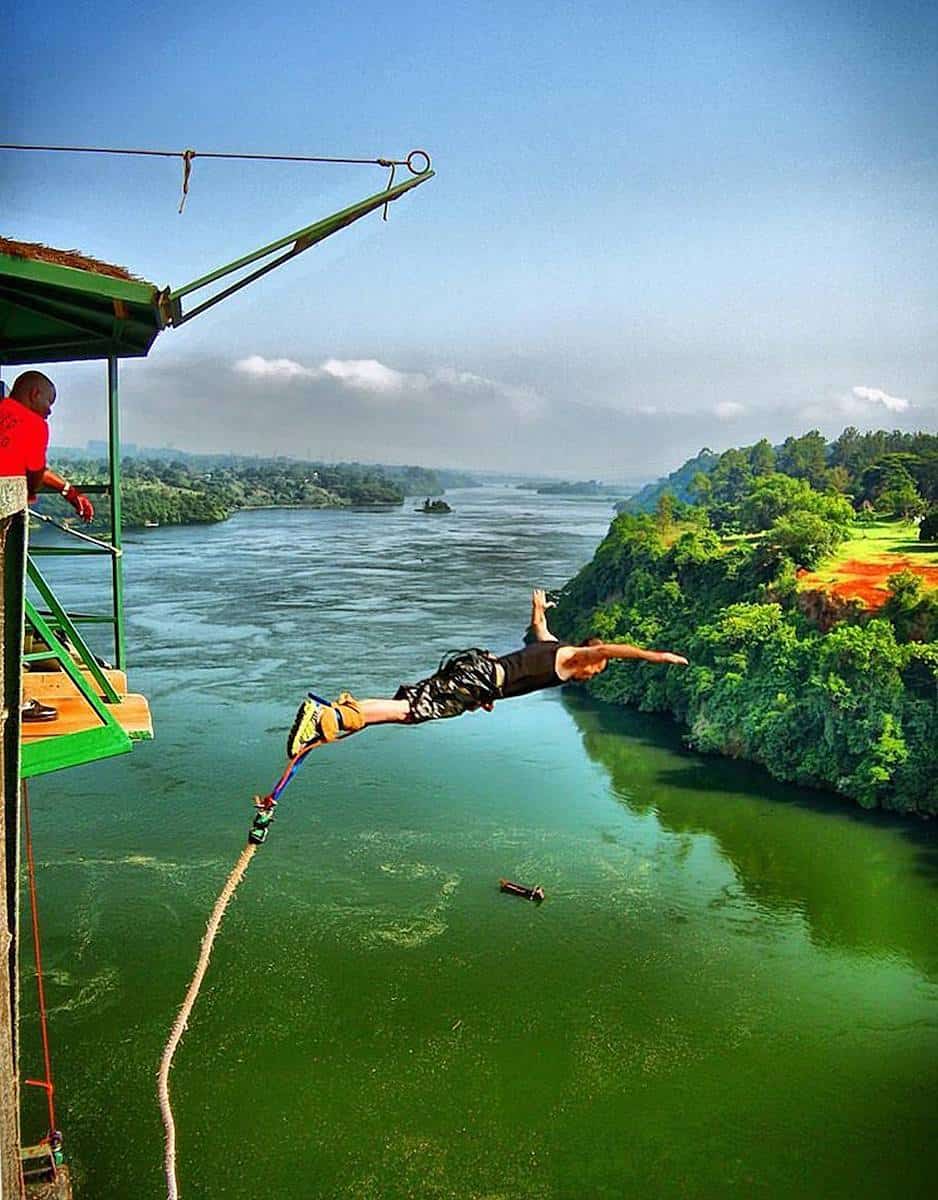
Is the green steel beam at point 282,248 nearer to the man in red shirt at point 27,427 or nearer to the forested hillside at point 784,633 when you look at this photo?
the man in red shirt at point 27,427

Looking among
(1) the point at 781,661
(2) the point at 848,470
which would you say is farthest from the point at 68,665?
(2) the point at 848,470

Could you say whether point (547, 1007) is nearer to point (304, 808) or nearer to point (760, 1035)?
point (760, 1035)

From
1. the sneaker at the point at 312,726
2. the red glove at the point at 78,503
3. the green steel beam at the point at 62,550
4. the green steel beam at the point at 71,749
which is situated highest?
the red glove at the point at 78,503

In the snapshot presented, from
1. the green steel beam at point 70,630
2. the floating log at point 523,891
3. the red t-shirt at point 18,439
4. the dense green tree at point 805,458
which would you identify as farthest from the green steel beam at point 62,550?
the dense green tree at point 805,458

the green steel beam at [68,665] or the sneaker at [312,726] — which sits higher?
the sneaker at [312,726]

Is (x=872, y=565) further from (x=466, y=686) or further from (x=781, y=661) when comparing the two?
(x=466, y=686)

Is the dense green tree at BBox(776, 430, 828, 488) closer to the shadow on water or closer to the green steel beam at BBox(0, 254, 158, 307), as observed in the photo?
the shadow on water

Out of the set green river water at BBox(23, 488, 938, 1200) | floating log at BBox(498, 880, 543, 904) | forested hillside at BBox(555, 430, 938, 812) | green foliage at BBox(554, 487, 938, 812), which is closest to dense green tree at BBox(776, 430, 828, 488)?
forested hillside at BBox(555, 430, 938, 812)
